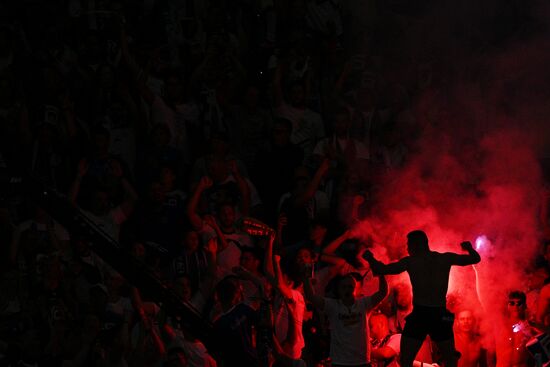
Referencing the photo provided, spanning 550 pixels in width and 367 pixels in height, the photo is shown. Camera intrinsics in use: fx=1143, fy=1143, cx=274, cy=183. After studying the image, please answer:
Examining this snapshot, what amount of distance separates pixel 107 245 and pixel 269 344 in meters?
2.18

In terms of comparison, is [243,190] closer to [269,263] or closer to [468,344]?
[269,263]

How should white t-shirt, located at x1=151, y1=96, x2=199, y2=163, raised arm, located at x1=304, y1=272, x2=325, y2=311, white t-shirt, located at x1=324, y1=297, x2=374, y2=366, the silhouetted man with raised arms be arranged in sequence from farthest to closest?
white t-shirt, located at x1=151, y1=96, x2=199, y2=163 → raised arm, located at x1=304, y1=272, x2=325, y2=311 → white t-shirt, located at x1=324, y1=297, x2=374, y2=366 → the silhouetted man with raised arms

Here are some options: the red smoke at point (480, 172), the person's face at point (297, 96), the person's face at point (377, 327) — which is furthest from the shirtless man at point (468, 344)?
the person's face at point (297, 96)

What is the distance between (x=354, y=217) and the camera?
10531 millimetres

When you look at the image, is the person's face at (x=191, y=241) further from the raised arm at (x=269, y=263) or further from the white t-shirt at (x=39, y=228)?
the white t-shirt at (x=39, y=228)

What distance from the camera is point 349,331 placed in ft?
30.0

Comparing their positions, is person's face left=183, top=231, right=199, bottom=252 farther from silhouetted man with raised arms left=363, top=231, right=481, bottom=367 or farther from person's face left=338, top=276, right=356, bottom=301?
silhouetted man with raised arms left=363, top=231, right=481, bottom=367

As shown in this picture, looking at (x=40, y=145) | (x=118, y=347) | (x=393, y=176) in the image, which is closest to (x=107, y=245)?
(x=118, y=347)

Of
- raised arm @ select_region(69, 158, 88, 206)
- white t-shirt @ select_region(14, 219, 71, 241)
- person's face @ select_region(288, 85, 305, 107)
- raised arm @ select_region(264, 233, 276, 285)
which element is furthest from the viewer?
person's face @ select_region(288, 85, 305, 107)

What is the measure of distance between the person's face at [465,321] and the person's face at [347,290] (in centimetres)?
122

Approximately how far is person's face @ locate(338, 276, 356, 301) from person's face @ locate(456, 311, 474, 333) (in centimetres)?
122

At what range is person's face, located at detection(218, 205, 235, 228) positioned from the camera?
10.1 metres

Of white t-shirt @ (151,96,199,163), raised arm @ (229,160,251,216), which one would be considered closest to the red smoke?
raised arm @ (229,160,251,216)

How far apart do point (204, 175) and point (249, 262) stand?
1.04m
